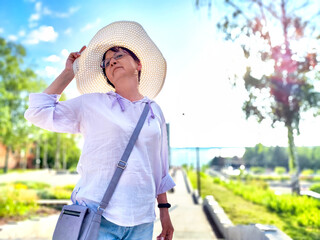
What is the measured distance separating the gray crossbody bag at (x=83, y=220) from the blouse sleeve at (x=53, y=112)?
0.32 metres

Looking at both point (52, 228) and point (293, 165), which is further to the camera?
point (293, 165)

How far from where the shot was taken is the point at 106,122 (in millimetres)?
1248

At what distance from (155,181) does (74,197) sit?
35cm

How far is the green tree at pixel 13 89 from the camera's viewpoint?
2252cm

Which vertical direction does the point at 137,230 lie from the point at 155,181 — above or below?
below

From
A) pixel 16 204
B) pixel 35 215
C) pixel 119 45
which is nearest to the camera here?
pixel 119 45

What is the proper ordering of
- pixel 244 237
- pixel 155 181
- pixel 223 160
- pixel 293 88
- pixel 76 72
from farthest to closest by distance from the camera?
1. pixel 223 160
2. pixel 293 88
3. pixel 244 237
4. pixel 76 72
5. pixel 155 181

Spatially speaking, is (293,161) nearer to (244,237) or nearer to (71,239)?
(244,237)

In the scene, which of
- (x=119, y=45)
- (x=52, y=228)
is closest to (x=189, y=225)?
(x=52, y=228)

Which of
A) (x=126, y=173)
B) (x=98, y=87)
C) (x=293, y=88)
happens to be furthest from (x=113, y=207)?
(x=293, y=88)

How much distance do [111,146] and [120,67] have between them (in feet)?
1.53

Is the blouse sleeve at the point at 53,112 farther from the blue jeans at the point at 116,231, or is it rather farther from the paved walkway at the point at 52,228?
the paved walkway at the point at 52,228

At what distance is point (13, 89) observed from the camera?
83.5 ft

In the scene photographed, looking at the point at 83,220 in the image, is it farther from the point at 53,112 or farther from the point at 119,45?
the point at 119,45
